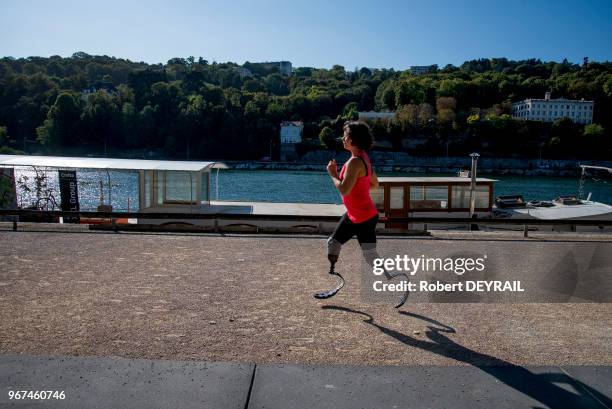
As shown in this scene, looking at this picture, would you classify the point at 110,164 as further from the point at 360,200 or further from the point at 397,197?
the point at 360,200

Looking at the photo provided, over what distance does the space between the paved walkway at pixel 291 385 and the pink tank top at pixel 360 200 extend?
69.9 inches

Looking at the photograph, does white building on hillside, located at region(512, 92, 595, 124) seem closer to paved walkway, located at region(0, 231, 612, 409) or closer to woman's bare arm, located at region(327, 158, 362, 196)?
paved walkway, located at region(0, 231, 612, 409)

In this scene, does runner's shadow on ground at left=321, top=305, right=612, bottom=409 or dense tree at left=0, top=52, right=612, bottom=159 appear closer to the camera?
runner's shadow on ground at left=321, top=305, right=612, bottom=409

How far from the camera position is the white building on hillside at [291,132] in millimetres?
141500

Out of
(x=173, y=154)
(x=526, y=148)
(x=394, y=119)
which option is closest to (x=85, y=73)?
(x=173, y=154)

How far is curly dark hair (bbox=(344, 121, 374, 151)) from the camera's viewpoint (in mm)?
5328

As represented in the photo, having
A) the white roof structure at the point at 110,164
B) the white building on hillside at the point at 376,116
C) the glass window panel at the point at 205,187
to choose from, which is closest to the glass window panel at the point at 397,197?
the white roof structure at the point at 110,164

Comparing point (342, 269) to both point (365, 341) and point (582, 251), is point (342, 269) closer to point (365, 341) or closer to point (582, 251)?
point (365, 341)

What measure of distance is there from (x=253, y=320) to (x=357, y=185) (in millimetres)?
1650

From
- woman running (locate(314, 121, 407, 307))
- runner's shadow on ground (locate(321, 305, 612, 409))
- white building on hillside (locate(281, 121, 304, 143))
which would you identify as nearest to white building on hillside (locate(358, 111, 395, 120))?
white building on hillside (locate(281, 121, 304, 143))

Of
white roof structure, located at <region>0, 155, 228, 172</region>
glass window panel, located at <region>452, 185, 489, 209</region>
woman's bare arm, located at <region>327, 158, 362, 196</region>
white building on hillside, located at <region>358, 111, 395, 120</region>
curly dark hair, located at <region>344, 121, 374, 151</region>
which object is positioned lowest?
glass window panel, located at <region>452, 185, 489, 209</region>

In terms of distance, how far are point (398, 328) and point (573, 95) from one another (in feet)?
581

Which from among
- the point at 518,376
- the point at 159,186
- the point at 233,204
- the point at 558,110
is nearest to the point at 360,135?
the point at 518,376

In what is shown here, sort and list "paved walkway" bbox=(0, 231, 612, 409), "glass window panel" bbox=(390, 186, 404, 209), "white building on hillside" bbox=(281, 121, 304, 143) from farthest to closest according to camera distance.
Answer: "white building on hillside" bbox=(281, 121, 304, 143)
"glass window panel" bbox=(390, 186, 404, 209)
"paved walkway" bbox=(0, 231, 612, 409)
